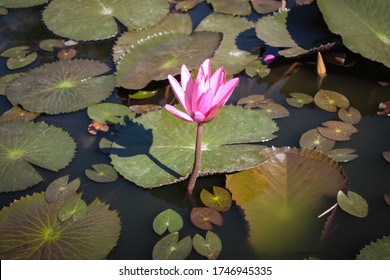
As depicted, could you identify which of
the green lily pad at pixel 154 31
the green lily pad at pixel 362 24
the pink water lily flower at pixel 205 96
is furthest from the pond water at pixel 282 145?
the pink water lily flower at pixel 205 96

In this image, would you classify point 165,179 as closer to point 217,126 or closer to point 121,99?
point 217,126

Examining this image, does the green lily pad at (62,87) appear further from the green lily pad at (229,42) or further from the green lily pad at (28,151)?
the green lily pad at (229,42)

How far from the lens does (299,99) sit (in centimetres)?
316

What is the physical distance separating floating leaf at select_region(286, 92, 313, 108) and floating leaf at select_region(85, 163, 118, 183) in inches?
50.8

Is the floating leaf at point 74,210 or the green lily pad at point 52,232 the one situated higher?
the floating leaf at point 74,210

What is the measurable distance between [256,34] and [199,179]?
1442 millimetres

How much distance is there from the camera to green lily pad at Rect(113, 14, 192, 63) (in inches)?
143

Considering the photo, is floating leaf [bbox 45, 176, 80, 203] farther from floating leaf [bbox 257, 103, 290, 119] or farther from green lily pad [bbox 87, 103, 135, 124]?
floating leaf [bbox 257, 103, 290, 119]

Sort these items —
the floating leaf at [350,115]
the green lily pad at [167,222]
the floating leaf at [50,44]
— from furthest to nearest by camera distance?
the floating leaf at [50,44] → the floating leaf at [350,115] → the green lily pad at [167,222]

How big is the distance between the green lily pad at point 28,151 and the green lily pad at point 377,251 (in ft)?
5.62

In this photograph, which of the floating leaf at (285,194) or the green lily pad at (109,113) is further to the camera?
the green lily pad at (109,113)

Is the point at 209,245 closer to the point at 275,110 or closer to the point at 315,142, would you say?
the point at 315,142

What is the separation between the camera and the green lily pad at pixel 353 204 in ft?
7.80
